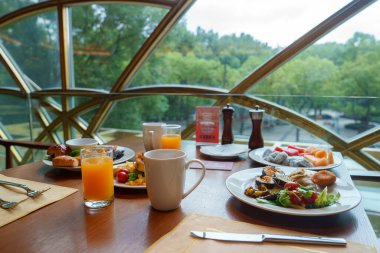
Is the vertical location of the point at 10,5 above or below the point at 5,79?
above

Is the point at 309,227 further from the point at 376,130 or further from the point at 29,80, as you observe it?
the point at 29,80

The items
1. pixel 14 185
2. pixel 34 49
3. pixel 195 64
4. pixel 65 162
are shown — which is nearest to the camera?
pixel 14 185

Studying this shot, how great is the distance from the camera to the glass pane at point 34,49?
573 centimetres

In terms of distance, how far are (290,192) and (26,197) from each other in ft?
2.91

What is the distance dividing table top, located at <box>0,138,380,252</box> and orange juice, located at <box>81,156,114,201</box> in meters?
0.04

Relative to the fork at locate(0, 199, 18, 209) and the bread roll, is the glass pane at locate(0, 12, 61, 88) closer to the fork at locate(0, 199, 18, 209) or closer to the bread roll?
the bread roll

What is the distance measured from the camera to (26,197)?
100cm

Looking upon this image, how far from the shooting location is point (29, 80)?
5.84 meters

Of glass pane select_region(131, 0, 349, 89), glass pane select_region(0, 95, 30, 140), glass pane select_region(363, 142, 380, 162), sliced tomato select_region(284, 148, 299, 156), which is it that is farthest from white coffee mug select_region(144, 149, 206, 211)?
glass pane select_region(0, 95, 30, 140)

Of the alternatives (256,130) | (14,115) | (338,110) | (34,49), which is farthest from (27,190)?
(34,49)

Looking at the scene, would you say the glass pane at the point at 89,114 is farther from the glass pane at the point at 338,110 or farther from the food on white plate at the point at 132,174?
the food on white plate at the point at 132,174

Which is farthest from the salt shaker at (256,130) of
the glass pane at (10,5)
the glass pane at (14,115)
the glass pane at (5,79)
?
the glass pane at (5,79)

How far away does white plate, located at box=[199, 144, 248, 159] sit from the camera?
1.54 metres

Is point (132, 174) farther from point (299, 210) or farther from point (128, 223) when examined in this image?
point (299, 210)
